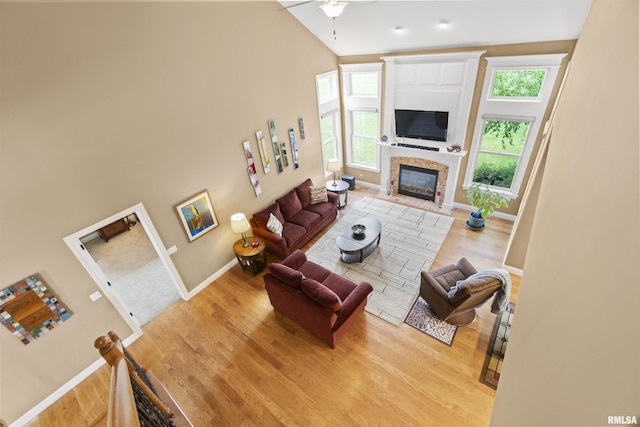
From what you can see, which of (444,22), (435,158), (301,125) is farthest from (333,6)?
(435,158)

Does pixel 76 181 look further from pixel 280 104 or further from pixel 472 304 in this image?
pixel 472 304

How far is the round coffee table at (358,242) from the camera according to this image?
16.8ft

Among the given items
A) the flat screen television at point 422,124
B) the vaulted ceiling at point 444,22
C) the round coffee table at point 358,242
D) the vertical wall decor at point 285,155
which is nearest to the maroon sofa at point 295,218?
the vertical wall decor at point 285,155

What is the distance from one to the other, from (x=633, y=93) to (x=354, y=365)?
389cm

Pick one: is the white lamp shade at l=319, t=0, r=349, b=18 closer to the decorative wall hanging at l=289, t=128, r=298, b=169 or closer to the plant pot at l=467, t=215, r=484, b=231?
the decorative wall hanging at l=289, t=128, r=298, b=169

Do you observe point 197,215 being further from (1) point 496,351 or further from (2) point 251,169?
(1) point 496,351

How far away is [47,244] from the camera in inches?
127

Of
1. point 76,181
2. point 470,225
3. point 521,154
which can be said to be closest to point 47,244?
point 76,181

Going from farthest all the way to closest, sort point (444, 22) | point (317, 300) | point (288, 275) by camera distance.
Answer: point (444, 22) → point (288, 275) → point (317, 300)

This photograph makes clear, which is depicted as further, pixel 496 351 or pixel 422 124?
pixel 422 124

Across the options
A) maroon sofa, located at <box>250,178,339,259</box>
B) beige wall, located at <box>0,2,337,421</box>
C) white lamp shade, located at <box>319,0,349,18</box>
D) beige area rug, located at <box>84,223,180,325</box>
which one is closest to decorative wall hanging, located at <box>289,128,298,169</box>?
maroon sofa, located at <box>250,178,339,259</box>

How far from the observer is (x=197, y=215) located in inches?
183

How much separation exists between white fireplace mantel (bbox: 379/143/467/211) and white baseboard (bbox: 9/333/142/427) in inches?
252

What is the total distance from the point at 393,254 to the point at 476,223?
1979 mm
